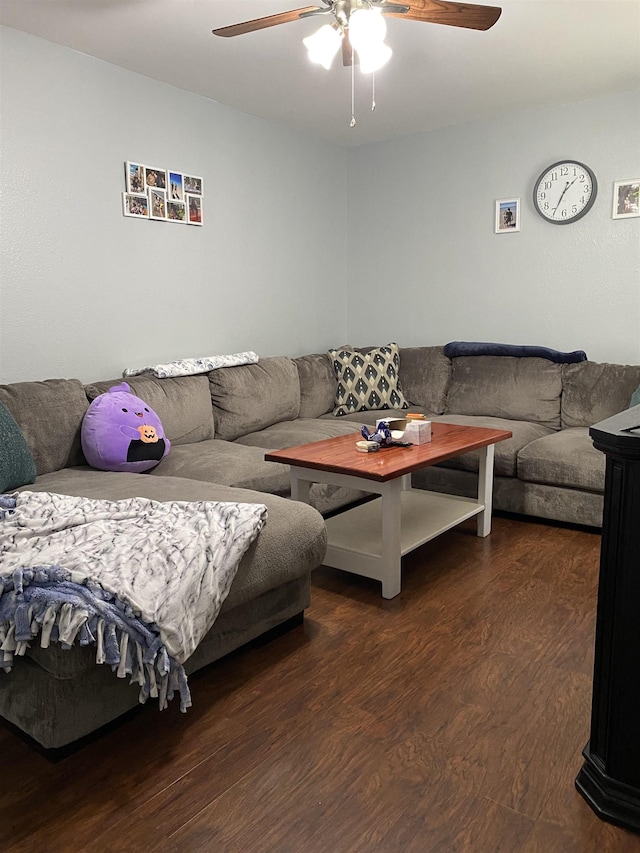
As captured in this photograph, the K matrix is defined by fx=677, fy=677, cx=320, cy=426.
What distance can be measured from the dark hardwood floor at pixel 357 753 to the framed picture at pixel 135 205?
238cm

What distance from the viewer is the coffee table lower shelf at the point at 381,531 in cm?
272

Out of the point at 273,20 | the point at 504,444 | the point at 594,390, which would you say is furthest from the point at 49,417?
the point at 594,390

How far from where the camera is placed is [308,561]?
2.33 meters

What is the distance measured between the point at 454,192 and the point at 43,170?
2.77 metres

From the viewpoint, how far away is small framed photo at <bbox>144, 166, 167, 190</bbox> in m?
3.76

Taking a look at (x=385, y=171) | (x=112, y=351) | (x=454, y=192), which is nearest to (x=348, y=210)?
(x=385, y=171)

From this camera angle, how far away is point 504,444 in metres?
3.69

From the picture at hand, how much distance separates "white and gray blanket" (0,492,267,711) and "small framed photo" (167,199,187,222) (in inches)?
88.8

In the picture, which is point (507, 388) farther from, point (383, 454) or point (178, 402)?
point (178, 402)

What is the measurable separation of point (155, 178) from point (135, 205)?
0.23 m

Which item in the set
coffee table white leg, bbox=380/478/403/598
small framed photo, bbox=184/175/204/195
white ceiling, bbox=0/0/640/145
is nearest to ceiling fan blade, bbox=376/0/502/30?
white ceiling, bbox=0/0/640/145

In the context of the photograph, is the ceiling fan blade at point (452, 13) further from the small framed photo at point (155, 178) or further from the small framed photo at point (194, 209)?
the small framed photo at point (194, 209)

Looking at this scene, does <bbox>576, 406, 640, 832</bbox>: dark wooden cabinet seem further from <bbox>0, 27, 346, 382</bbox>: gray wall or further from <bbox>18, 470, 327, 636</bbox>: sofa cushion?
<bbox>0, 27, 346, 382</bbox>: gray wall

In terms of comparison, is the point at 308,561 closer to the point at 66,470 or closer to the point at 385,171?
the point at 66,470
